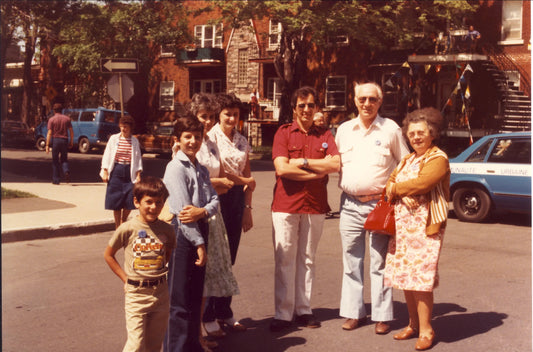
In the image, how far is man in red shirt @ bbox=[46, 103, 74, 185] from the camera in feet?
51.0

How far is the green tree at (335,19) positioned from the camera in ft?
90.7

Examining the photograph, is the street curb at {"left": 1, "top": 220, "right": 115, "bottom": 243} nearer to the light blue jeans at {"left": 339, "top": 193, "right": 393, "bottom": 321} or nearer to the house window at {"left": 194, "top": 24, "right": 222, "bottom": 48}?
the light blue jeans at {"left": 339, "top": 193, "right": 393, "bottom": 321}

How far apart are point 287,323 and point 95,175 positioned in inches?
562

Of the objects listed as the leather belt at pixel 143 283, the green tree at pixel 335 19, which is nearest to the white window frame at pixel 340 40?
the green tree at pixel 335 19

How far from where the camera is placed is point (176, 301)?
422 centimetres

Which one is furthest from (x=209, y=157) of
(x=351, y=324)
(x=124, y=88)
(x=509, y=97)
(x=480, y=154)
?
(x=509, y=97)

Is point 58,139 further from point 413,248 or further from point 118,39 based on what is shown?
point 118,39

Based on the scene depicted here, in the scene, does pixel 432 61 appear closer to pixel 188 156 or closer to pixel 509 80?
pixel 509 80

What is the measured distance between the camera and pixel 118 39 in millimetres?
29438

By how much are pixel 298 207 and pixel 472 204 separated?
7.28 metres

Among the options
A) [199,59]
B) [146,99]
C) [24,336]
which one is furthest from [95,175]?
[146,99]

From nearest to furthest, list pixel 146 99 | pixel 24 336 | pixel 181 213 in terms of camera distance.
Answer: pixel 181 213, pixel 24 336, pixel 146 99

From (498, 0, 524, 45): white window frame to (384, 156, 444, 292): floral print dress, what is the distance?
27.4 m

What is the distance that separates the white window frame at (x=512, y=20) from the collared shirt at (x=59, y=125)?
21733 mm
